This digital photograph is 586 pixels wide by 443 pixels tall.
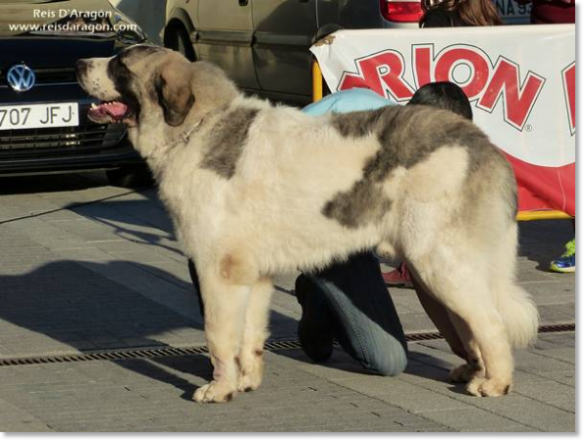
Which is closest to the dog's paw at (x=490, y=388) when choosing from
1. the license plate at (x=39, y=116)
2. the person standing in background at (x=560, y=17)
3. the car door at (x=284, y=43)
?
the person standing in background at (x=560, y=17)

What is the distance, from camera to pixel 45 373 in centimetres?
669

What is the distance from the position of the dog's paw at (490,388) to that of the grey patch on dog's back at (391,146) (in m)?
0.94

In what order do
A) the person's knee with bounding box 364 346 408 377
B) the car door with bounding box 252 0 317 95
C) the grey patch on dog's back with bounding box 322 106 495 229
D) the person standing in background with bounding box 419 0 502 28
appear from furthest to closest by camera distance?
1. the car door with bounding box 252 0 317 95
2. the person standing in background with bounding box 419 0 502 28
3. the person's knee with bounding box 364 346 408 377
4. the grey patch on dog's back with bounding box 322 106 495 229

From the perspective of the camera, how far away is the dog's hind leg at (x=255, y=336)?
633cm

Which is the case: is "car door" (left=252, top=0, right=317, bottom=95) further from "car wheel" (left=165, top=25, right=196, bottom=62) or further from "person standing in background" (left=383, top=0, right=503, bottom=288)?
"person standing in background" (left=383, top=0, right=503, bottom=288)

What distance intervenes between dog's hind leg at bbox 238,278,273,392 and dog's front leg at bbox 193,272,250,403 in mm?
157

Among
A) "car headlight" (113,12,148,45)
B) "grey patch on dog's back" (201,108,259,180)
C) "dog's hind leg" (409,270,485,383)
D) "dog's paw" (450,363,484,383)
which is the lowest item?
"dog's paw" (450,363,484,383)

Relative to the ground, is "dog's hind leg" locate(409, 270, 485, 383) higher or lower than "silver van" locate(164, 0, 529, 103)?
lower

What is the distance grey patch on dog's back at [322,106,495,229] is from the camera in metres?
5.80

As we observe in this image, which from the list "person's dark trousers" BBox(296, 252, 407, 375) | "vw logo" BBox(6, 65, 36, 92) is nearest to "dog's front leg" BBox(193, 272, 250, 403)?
"person's dark trousers" BBox(296, 252, 407, 375)

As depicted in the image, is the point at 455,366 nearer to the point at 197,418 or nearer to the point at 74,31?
the point at 197,418

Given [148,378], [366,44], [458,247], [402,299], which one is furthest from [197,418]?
[366,44]

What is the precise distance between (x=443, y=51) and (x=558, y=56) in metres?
0.79

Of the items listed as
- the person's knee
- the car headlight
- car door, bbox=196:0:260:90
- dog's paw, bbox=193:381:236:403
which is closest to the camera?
dog's paw, bbox=193:381:236:403
